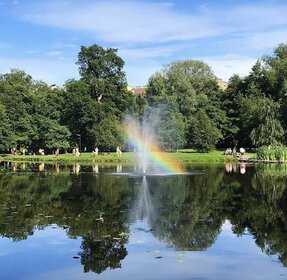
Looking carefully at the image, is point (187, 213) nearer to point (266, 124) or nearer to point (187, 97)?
point (266, 124)

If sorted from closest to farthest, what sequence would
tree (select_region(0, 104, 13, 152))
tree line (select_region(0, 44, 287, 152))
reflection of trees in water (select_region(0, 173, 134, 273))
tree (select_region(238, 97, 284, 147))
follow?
reflection of trees in water (select_region(0, 173, 134, 273)) < tree (select_region(238, 97, 284, 147)) < tree line (select_region(0, 44, 287, 152)) < tree (select_region(0, 104, 13, 152))

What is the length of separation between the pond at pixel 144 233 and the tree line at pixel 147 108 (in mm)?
40555

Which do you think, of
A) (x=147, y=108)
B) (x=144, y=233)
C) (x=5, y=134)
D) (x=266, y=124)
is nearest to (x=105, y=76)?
(x=147, y=108)

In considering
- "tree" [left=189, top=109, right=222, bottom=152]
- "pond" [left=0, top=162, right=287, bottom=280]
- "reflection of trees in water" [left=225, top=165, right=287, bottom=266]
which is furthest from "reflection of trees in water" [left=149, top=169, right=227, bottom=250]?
"tree" [left=189, top=109, right=222, bottom=152]

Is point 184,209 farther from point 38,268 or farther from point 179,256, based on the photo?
point 38,268

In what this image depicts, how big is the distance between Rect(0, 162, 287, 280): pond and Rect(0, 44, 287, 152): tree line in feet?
133

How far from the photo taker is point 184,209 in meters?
19.8

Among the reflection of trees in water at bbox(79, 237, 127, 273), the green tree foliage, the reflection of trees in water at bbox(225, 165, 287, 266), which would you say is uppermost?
the green tree foliage

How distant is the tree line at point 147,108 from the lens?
67438mm

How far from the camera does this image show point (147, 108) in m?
73.7

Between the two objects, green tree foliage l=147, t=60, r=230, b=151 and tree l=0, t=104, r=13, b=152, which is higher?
green tree foliage l=147, t=60, r=230, b=151

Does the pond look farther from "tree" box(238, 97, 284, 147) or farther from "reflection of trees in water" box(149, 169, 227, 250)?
"tree" box(238, 97, 284, 147)

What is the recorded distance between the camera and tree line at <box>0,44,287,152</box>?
221 ft

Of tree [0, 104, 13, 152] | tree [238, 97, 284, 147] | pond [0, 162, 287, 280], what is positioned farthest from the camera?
tree [0, 104, 13, 152]
